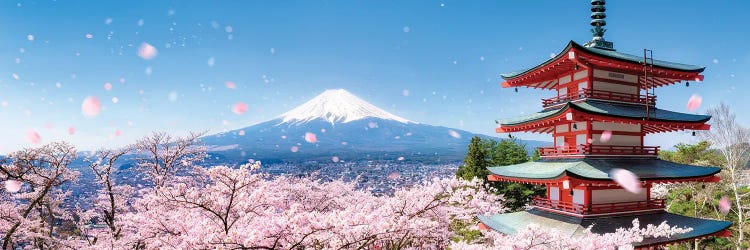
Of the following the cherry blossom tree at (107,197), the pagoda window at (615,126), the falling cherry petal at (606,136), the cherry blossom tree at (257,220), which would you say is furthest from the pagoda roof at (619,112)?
the cherry blossom tree at (107,197)

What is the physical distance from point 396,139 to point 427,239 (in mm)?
151704

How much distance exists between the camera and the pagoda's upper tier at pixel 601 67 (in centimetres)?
1215

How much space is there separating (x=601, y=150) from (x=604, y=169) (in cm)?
88

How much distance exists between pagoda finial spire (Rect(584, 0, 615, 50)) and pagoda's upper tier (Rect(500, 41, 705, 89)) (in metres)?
0.39

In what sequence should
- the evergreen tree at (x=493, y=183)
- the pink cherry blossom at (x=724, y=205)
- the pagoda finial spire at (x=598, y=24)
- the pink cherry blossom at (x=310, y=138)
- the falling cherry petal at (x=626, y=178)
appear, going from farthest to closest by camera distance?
the pink cherry blossom at (x=310, y=138) < the evergreen tree at (x=493, y=183) < the pink cherry blossom at (x=724, y=205) < the pagoda finial spire at (x=598, y=24) < the falling cherry petal at (x=626, y=178)

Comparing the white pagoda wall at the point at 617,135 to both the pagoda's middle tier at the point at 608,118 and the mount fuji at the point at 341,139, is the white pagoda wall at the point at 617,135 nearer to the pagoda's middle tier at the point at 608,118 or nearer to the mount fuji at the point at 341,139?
the pagoda's middle tier at the point at 608,118

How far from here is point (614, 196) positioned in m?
12.4

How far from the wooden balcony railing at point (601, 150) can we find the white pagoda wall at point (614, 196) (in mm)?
1073

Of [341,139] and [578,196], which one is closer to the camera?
[578,196]


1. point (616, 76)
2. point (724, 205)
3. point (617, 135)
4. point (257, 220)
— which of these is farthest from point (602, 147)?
point (724, 205)

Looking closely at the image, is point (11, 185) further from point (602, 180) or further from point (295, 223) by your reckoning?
point (602, 180)

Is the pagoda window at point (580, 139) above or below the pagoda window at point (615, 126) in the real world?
below

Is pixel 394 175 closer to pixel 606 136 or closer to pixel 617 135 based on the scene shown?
pixel 617 135

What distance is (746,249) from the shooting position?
21094mm
